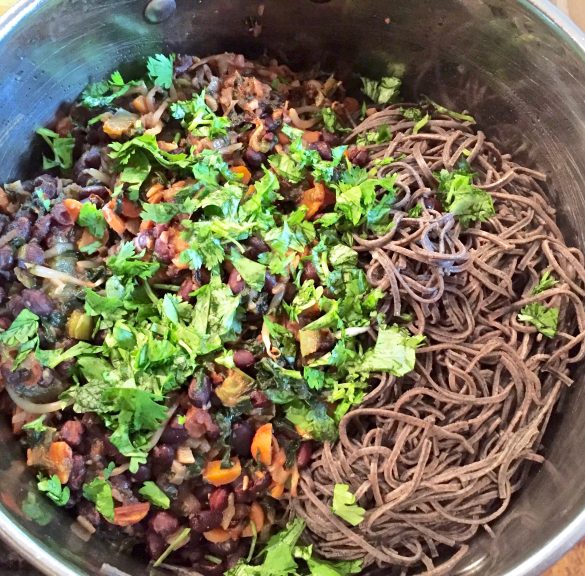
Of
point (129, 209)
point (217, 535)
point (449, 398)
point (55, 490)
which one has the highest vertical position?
point (449, 398)

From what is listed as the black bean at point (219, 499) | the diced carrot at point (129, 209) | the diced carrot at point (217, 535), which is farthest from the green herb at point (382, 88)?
the diced carrot at point (217, 535)

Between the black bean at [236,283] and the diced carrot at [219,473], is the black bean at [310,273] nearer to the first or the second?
the black bean at [236,283]

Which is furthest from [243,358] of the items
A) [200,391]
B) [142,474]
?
[142,474]

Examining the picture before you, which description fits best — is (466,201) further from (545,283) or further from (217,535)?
(217,535)

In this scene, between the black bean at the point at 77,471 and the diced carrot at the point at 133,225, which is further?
the diced carrot at the point at 133,225

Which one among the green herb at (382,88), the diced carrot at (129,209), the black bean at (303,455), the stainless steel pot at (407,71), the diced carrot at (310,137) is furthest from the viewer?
the green herb at (382,88)

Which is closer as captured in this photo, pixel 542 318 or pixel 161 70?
pixel 542 318

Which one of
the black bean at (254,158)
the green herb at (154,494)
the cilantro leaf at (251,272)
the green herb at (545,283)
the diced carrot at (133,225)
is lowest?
the green herb at (154,494)

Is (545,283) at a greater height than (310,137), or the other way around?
(545,283)
